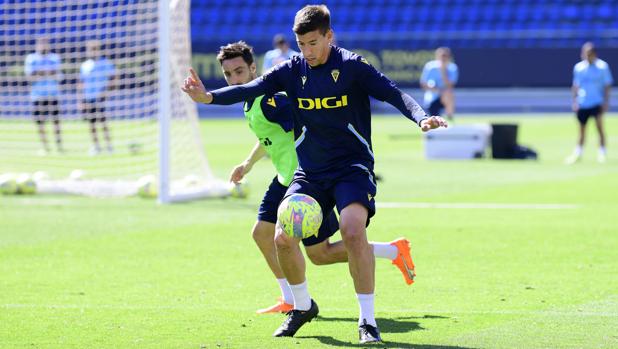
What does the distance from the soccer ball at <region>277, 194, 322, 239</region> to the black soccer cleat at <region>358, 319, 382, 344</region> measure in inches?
25.0

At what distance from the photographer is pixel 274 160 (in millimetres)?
7938

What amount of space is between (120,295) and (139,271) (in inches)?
48.7

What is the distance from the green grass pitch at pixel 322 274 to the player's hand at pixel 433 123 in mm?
1279

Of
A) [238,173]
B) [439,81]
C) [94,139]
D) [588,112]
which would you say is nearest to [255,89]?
[238,173]

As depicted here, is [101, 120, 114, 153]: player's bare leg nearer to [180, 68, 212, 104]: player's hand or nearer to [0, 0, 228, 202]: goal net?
[0, 0, 228, 202]: goal net

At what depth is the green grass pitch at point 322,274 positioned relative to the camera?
704 centimetres

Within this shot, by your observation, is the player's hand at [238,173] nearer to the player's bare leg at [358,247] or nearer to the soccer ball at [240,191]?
the player's bare leg at [358,247]

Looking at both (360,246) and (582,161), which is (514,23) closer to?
(582,161)

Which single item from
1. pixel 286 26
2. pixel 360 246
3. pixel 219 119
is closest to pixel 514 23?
→ pixel 286 26


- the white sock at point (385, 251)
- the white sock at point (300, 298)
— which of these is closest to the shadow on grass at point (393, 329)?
the white sock at point (300, 298)

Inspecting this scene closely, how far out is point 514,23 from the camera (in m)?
41.3

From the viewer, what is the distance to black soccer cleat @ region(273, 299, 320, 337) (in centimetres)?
698

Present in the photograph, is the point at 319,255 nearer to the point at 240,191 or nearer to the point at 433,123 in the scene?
the point at 433,123

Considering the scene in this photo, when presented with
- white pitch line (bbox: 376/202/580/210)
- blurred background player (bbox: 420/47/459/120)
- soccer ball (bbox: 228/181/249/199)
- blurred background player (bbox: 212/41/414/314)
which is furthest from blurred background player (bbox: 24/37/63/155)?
blurred background player (bbox: 212/41/414/314)
